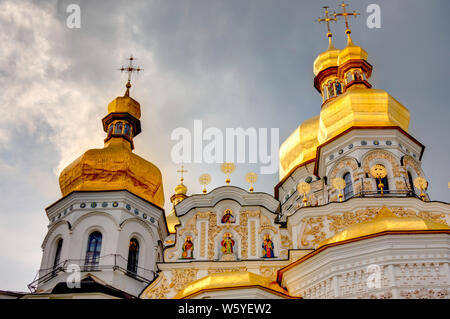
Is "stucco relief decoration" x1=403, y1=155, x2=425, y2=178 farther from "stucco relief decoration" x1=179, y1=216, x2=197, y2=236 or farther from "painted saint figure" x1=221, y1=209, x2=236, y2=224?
"stucco relief decoration" x1=179, y1=216, x2=197, y2=236

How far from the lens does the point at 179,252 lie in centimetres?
1870

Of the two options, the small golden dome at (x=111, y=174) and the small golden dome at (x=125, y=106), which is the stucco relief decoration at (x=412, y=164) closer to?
the small golden dome at (x=111, y=174)

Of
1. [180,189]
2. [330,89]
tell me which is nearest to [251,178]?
[330,89]

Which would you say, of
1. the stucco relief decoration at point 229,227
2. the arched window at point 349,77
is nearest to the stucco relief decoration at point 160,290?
the stucco relief decoration at point 229,227

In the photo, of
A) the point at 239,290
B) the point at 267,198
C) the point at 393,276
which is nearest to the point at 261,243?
the point at 267,198

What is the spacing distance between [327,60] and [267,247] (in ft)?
54.2

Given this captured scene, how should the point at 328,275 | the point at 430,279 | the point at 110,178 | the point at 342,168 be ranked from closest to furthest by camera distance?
the point at 430,279 → the point at 328,275 → the point at 342,168 → the point at 110,178

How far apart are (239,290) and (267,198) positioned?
16.0 feet

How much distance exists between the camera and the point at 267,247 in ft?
61.2

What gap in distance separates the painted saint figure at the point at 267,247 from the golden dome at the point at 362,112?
17.6 feet

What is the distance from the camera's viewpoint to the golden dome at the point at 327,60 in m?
32.1
